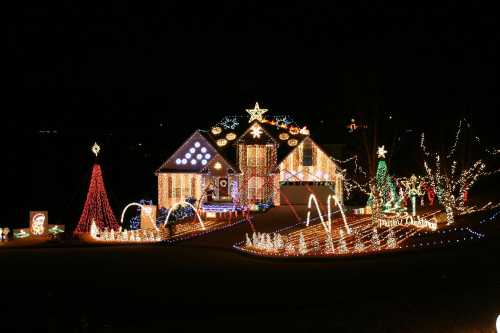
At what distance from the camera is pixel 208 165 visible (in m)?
35.7

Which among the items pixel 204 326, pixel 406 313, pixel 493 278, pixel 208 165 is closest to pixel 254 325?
pixel 204 326

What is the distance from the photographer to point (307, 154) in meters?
36.5

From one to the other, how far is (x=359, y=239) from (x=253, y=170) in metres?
A: 16.5

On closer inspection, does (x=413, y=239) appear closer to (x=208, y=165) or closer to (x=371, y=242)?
(x=371, y=242)

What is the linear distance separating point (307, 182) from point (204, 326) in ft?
84.9

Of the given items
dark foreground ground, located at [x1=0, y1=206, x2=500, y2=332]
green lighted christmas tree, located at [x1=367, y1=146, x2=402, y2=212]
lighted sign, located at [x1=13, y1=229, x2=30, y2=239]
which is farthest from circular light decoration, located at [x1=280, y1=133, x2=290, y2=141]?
lighted sign, located at [x1=13, y1=229, x2=30, y2=239]

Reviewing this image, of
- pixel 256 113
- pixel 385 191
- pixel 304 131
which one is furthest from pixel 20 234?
pixel 304 131

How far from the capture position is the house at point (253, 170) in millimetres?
35906

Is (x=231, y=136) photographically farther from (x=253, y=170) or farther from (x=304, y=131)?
(x=304, y=131)

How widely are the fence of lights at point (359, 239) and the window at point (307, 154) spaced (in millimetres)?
10328

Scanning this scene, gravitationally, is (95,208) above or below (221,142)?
below

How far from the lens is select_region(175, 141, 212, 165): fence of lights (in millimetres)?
36562

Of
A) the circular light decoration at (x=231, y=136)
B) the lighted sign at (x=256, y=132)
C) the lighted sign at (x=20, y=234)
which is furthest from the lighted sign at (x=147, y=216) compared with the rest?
the circular light decoration at (x=231, y=136)

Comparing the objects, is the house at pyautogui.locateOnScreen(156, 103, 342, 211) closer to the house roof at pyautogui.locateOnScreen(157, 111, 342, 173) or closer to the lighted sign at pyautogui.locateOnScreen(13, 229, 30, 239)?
the house roof at pyautogui.locateOnScreen(157, 111, 342, 173)
